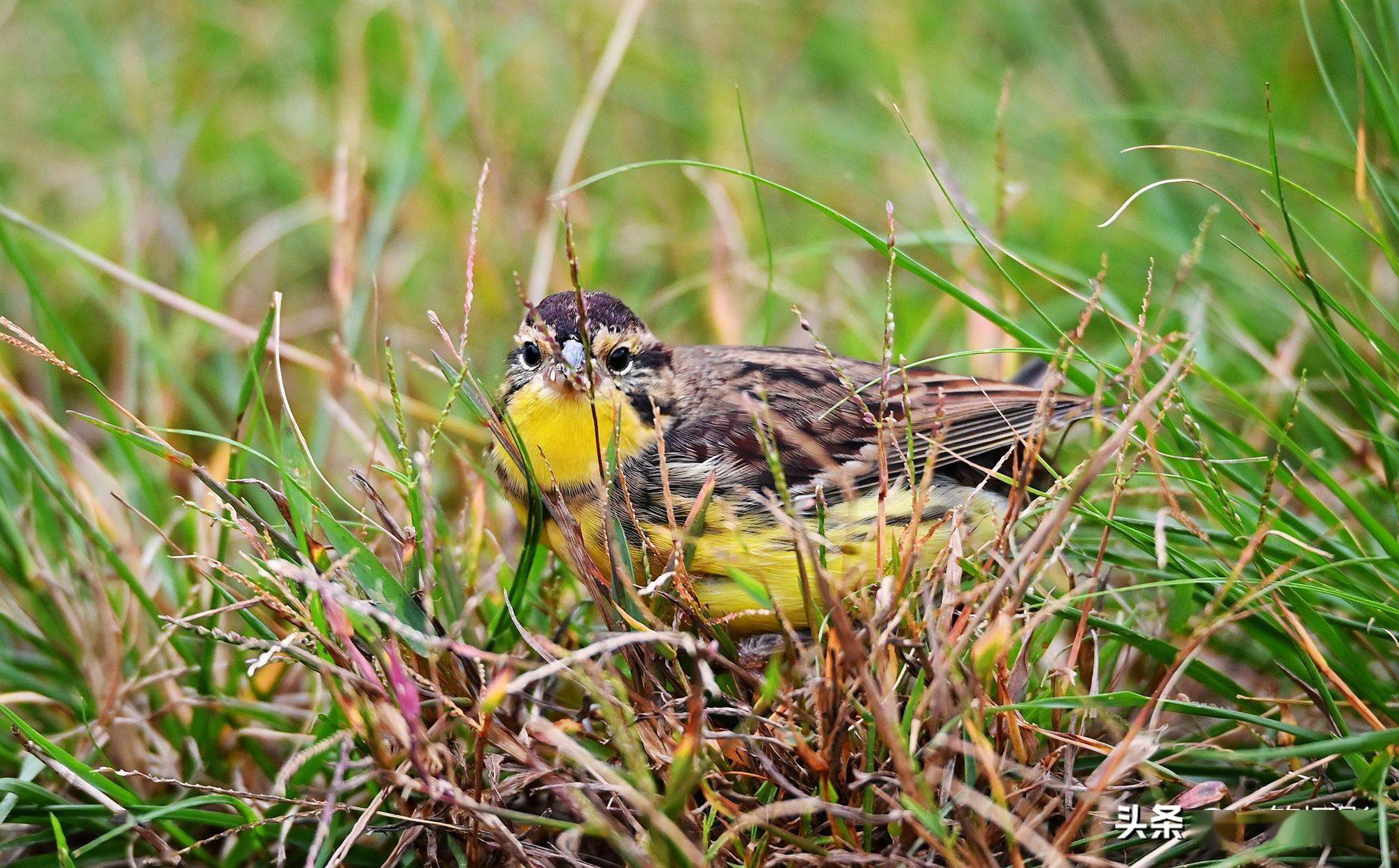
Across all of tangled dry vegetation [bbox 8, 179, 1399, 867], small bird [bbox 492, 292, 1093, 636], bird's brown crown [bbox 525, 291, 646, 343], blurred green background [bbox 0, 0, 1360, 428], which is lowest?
tangled dry vegetation [bbox 8, 179, 1399, 867]

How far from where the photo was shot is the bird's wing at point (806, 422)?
3.08 metres

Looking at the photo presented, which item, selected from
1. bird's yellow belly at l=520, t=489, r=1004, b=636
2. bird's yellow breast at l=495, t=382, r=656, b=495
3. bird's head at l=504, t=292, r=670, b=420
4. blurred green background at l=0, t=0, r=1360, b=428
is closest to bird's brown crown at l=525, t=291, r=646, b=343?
bird's head at l=504, t=292, r=670, b=420

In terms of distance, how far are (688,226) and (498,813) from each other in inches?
129

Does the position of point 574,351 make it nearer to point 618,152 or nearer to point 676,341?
point 676,341

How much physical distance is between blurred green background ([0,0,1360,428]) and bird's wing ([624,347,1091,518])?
1.49 ft

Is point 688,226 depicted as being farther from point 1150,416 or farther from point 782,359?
point 1150,416

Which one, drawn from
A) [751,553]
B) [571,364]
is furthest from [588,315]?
[751,553]

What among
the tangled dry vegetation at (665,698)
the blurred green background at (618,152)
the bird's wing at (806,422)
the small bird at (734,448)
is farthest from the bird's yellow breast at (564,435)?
the blurred green background at (618,152)

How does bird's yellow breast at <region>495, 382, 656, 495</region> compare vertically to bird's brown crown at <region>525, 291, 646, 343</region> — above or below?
below

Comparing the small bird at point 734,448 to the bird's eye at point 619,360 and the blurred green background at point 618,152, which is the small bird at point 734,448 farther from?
the blurred green background at point 618,152

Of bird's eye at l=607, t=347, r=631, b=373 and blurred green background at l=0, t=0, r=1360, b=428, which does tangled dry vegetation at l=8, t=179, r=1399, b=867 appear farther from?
blurred green background at l=0, t=0, r=1360, b=428

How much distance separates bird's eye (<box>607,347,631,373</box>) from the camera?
124 inches

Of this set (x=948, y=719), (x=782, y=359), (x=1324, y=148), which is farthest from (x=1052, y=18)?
(x=948, y=719)

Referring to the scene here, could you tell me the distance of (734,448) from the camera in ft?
10.3
